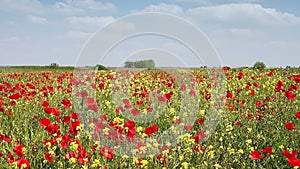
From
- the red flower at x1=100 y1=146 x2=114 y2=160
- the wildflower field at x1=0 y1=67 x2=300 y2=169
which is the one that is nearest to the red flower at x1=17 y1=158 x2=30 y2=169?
the wildflower field at x1=0 y1=67 x2=300 y2=169

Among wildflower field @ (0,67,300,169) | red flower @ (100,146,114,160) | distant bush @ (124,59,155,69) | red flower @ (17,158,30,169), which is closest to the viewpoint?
red flower @ (17,158,30,169)

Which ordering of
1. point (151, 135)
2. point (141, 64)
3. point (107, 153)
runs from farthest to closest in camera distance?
point (141, 64)
point (151, 135)
point (107, 153)

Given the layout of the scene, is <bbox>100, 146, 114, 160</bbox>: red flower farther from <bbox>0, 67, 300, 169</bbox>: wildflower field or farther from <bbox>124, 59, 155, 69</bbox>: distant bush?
<bbox>124, 59, 155, 69</bbox>: distant bush

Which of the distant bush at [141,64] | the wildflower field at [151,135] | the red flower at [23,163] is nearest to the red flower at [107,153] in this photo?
the wildflower field at [151,135]

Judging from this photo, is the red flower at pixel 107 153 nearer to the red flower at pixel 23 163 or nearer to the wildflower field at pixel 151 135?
the wildflower field at pixel 151 135

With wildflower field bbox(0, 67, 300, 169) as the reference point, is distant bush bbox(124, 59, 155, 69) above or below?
above

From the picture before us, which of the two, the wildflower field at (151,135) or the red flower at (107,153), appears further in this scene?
the wildflower field at (151,135)

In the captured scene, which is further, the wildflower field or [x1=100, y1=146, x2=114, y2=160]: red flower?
the wildflower field

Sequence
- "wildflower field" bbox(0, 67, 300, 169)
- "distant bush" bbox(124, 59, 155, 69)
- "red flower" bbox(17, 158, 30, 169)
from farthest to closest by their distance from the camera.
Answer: "distant bush" bbox(124, 59, 155, 69) < "wildflower field" bbox(0, 67, 300, 169) < "red flower" bbox(17, 158, 30, 169)

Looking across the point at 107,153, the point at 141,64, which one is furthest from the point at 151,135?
the point at 141,64

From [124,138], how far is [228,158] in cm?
122

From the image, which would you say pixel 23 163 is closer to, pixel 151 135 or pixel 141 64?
pixel 151 135

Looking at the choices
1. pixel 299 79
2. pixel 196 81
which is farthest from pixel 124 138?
pixel 196 81

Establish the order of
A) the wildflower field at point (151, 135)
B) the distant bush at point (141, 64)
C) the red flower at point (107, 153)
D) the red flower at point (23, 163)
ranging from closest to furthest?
the red flower at point (23, 163), the red flower at point (107, 153), the wildflower field at point (151, 135), the distant bush at point (141, 64)
